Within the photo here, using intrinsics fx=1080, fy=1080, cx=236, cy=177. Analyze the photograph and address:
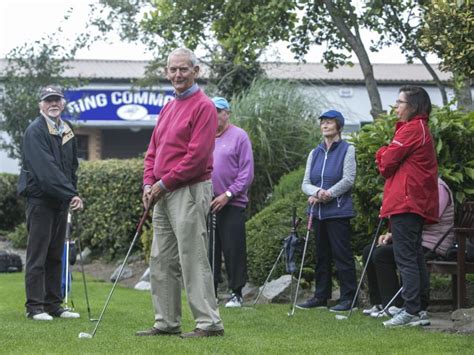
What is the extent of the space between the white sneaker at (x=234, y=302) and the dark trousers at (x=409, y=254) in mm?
2450

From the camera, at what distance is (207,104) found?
26.0 feet

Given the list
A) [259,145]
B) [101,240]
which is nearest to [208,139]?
[259,145]

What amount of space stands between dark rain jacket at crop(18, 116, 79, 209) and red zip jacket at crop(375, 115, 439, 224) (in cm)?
285

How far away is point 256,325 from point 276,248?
321cm

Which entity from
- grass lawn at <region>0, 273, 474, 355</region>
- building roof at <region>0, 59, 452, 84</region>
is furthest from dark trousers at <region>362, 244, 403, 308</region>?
building roof at <region>0, 59, 452, 84</region>

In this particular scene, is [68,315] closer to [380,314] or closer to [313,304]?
[313,304]

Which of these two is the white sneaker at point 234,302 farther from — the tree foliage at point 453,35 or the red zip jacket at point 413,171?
the tree foliage at point 453,35

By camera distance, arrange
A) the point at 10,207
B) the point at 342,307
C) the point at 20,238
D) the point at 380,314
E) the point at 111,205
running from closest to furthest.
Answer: the point at 380,314, the point at 342,307, the point at 111,205, the point at 20,238, the point at 10,207

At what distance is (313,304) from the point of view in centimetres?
1065

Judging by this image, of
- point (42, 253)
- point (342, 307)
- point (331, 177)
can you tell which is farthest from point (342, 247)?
point (42, 253)

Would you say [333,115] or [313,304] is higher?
[333,115]

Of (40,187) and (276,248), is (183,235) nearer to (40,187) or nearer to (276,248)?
(40,187)

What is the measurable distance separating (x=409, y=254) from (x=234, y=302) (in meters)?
2.62

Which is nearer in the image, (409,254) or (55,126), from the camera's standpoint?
(409,254)
